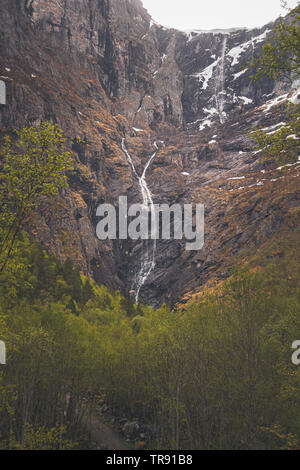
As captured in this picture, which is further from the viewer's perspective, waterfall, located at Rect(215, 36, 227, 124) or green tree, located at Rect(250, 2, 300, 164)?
waterfall, located at Rect(215, 36, 227, 124)

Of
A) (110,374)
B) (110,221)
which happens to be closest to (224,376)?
(110,374)

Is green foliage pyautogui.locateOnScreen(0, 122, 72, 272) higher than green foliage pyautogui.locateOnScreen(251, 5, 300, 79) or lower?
lower

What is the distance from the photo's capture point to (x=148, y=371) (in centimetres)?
2228

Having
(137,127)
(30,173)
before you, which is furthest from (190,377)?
(137,127)

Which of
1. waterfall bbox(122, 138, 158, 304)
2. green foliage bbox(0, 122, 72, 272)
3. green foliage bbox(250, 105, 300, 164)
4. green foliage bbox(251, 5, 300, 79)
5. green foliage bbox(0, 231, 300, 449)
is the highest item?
waterfall bbox(122, 138, 158, 304)

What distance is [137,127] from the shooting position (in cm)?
15338


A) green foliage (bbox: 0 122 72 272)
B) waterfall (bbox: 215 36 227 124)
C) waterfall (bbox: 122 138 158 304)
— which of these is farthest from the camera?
waterfall (bbox: 215 36 227 124)

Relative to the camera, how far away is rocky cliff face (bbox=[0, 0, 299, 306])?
276ft

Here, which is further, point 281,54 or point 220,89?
point 220,89

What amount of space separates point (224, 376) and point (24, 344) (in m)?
10.4

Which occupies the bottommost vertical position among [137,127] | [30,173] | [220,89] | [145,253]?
[30,173]

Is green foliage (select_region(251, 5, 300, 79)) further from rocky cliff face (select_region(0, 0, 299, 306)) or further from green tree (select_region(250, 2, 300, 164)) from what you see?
rocky cliff face (select_region(0, 0, 299, 306))

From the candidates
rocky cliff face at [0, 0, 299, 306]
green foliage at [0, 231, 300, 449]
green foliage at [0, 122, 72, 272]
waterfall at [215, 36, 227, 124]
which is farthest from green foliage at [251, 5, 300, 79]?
waterfall at [215, 36, 227, 124]

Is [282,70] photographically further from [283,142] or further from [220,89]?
[220,89]
